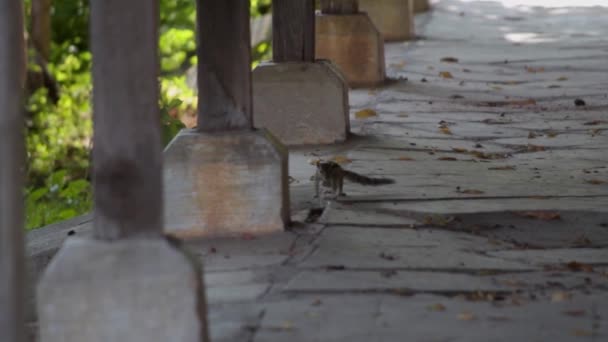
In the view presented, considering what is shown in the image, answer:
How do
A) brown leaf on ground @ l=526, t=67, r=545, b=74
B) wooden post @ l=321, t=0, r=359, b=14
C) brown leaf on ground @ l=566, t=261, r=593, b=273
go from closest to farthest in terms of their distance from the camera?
1. brown leaf on ground @ l=566, t=261, r=593, b=273
2. wooden post @ l=321, t=0, r=359, b=14
3. brown leaf on ground @ l=526, t=67, r=545, b=74

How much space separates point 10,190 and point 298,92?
409 cm

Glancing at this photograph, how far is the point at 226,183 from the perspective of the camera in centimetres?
441

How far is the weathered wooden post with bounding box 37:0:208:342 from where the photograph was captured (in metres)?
2.91

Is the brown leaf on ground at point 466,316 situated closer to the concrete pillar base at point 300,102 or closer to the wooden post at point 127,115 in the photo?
the wooden post at point 127,115

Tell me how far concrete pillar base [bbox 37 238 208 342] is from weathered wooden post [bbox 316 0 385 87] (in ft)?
19.2

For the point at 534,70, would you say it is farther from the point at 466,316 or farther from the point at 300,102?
A: the point at 466,316


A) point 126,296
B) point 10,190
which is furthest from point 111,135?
point 10,190

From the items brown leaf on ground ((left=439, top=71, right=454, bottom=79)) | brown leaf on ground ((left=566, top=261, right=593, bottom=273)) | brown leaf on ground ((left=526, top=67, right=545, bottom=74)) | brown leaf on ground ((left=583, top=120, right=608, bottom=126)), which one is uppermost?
brown leaf on ground ((left=566, top=261, right=593, bottom=273))

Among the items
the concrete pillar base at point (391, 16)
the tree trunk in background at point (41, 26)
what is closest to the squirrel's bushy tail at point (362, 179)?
the concrete pillar base at point (391, 16)

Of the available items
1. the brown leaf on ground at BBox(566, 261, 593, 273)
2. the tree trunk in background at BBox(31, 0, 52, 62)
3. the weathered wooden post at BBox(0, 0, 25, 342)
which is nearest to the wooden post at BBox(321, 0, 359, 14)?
the tree trunk in background at BBox(31, 0, 52, 62)

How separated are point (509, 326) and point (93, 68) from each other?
1.34 m

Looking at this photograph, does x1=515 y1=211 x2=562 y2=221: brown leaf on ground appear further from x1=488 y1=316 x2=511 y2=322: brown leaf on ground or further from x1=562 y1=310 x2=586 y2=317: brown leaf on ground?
x1=488 y1=316 x2=511 y2=322: brown leaf on ground

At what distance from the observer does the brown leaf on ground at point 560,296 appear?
359cm

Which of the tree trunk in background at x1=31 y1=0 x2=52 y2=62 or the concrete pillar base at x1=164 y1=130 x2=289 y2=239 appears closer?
the concrete pillar base at x1=164 y1=130 x2=289 y2=239
